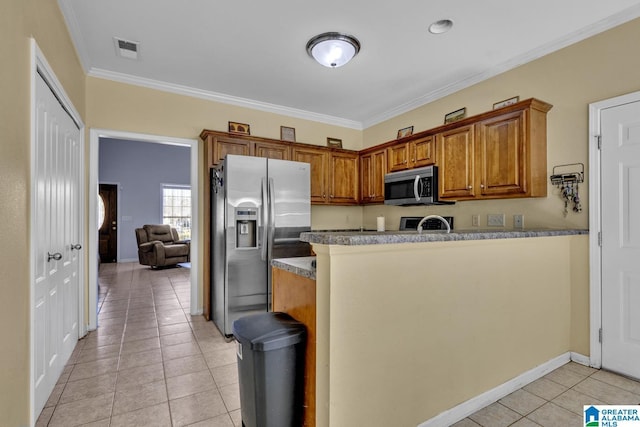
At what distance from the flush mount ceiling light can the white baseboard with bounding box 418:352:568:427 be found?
9.03ft

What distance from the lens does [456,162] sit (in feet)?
11.0


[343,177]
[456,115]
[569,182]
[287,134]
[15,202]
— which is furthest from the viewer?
[343,177]

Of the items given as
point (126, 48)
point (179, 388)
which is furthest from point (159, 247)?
point (179, 388)

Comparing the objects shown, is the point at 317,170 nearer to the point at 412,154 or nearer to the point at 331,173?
the point at 331,173

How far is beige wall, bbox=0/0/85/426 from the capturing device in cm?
132

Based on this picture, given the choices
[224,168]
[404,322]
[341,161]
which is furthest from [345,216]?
[404,322]

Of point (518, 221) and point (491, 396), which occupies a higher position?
point (518, 221)

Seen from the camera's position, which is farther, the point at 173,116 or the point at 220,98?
the point at 220,98

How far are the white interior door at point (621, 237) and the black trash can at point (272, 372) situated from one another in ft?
8.05

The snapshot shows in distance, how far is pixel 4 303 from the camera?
1325 millimetres

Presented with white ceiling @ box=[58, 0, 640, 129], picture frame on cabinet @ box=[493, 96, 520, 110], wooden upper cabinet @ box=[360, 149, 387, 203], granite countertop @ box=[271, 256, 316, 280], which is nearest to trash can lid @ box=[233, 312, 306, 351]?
granite countertop @ box=[271, 256, 316, 280]

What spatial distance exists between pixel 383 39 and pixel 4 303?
9.95 feet

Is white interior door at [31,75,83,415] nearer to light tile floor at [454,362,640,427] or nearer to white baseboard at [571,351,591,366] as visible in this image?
light tile floor at [454,362,640,427]

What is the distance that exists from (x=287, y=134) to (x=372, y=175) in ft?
4.42
